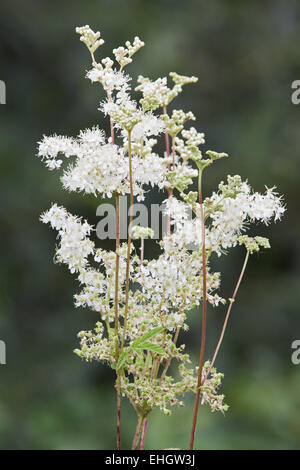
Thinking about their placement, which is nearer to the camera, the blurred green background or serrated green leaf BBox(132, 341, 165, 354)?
serrated green leaf BBox(132, 341, 165, 354)

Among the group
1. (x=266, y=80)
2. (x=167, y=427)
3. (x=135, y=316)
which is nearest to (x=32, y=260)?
(x=167, y=427)

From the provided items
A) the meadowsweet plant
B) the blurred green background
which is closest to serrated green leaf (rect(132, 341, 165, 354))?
the meadowsweet plant

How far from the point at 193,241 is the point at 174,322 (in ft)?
0.44

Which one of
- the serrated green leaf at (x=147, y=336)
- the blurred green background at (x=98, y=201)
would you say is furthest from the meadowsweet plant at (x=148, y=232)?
the blurred green background at (x=98, y=201)

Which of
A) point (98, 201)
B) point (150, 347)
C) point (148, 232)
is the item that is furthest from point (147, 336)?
point (98, 201)

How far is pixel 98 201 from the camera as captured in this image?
3.23 m

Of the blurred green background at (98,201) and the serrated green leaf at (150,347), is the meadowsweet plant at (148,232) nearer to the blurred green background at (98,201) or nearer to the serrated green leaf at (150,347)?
the serrated green leaf at (150,347)

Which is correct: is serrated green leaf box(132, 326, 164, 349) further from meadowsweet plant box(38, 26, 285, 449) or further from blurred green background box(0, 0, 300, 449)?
blurred green background box(0, 0, 300, 449)

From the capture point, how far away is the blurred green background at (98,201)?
3.17m

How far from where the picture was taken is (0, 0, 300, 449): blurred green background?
3.17 meters

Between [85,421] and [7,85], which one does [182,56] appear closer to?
[7,85]

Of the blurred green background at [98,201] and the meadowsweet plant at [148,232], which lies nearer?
the meadowsweet plant at [148,232]

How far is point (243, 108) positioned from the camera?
378cm

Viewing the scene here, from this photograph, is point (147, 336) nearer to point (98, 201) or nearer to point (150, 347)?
point (150, 347)
